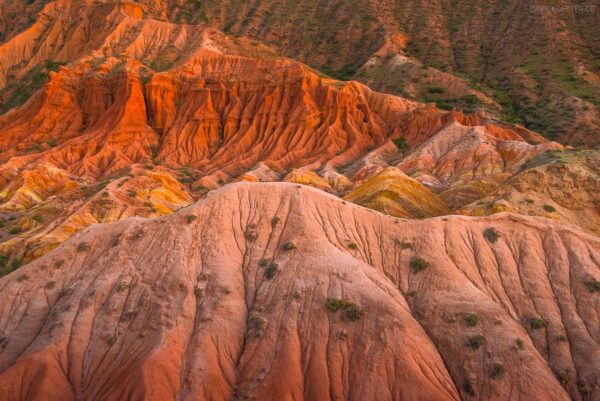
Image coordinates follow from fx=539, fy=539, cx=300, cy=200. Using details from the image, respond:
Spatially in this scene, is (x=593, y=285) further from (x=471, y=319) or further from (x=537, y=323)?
(x=471, y=319)

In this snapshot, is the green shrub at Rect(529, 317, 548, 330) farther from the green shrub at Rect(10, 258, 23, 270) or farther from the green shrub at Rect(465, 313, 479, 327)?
the green shrub at Rect(10, 258, 23, 270)

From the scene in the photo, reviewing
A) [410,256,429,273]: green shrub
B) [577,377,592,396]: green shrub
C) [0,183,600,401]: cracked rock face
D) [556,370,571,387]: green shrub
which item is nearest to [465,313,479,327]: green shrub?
[0,183,600,401]: cracked rock face

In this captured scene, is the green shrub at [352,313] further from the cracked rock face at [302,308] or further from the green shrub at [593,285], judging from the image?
the green shrub at [593,285]

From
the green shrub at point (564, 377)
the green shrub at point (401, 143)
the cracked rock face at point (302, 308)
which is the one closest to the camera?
the green shrub at point (564, 377)

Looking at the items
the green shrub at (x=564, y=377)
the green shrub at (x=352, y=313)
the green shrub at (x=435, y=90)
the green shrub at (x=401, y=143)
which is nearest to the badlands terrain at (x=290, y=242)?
the green shrub at (x=564, y=377)

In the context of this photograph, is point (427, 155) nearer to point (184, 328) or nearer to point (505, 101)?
point (505, 101)
